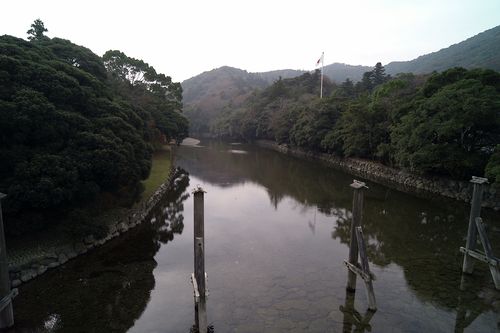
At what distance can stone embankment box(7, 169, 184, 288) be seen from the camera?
1110 centimetres

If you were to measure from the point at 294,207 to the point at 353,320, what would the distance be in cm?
1304

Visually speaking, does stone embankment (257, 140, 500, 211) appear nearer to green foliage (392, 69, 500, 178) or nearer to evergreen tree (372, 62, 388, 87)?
green foliage (392, 69, 500, 178)

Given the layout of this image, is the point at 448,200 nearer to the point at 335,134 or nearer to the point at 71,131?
the point at 335,134

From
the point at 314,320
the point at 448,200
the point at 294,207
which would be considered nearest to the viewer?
the point at 314,320

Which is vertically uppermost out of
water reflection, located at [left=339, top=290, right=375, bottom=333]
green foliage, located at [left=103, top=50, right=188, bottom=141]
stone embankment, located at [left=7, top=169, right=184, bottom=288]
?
green foliage, located at [left=103, top=50, right=188, bottom=141]

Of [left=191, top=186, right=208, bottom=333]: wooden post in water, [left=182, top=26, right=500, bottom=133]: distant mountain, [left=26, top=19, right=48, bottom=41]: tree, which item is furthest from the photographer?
[left=182, top=26, right=500, bottom=133]: distant mountain

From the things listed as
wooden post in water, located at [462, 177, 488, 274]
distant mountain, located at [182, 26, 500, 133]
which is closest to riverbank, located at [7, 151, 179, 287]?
wooden post in water, located at [462, 177, 488, 274]

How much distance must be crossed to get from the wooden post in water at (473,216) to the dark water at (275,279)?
0.43m

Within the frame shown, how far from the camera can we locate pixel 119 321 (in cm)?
927

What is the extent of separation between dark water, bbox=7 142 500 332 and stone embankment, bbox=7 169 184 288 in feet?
1.11

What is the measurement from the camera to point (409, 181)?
28.6 meters

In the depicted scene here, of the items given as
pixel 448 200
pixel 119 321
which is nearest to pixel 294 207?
pixel 448 200

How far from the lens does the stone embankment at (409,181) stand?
2136 centimetres

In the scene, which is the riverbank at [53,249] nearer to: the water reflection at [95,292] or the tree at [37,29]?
the water reflection at [95,292]
